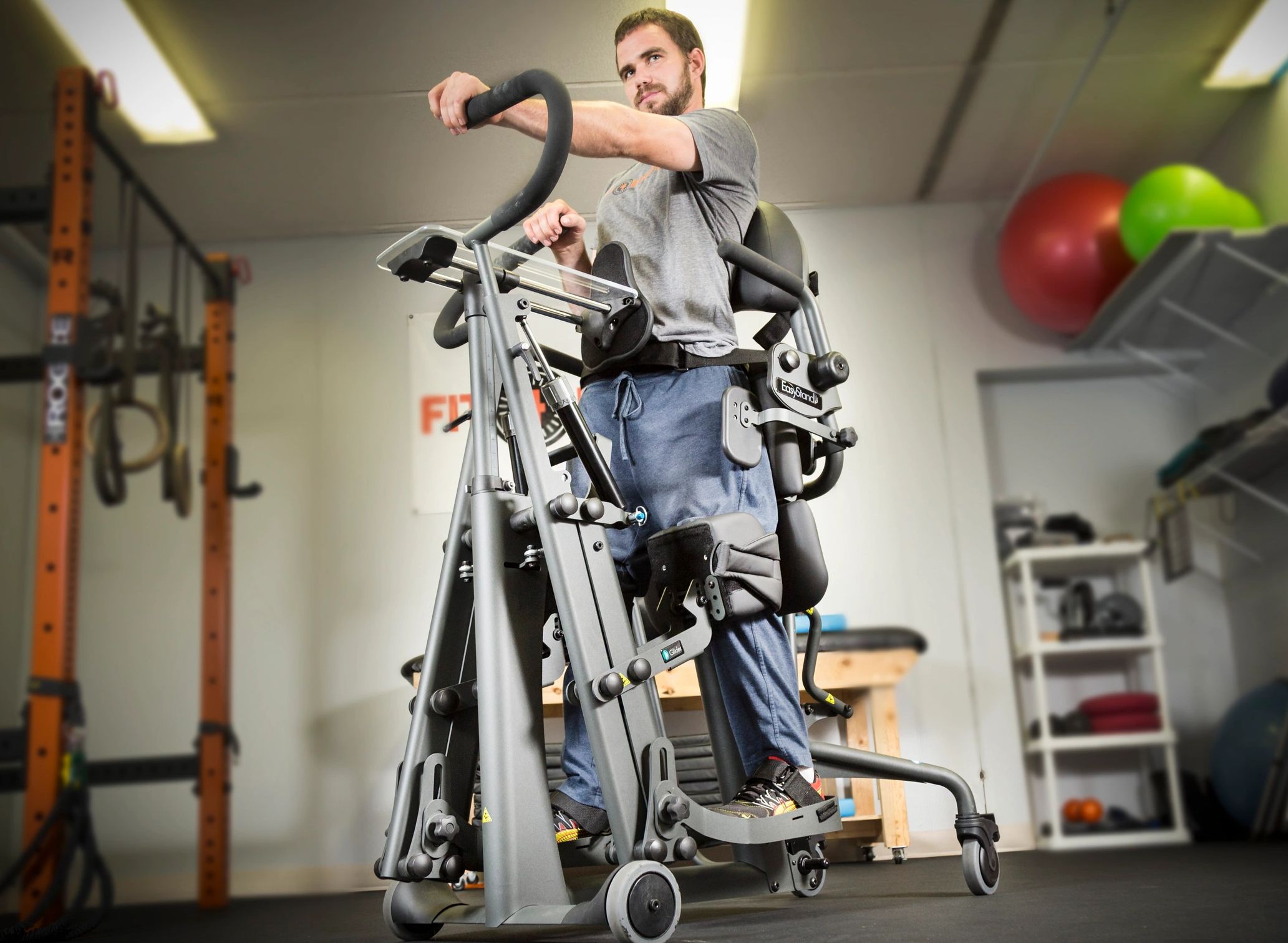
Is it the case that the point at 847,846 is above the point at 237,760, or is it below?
below

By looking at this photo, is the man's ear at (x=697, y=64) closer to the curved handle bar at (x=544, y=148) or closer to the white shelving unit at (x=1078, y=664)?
the curved handle bar at (x=544, y=148)

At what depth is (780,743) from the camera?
3.63 feet

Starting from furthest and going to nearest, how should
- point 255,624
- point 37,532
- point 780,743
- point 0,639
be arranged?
point 0,639
point 37,532
point 255,624
point 780,743

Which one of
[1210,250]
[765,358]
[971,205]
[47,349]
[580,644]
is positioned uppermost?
[1210,250]

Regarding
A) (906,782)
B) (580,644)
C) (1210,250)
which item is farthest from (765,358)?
(1210,250)

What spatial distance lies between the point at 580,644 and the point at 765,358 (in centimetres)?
44

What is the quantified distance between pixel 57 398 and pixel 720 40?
119 centimetres

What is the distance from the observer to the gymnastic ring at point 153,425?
5.81 ft

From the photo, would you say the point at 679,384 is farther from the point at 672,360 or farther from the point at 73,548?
the point at 73,548

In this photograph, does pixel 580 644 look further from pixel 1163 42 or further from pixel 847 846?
pixel 1163 42

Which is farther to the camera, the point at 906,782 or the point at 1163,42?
the point at 1163,42

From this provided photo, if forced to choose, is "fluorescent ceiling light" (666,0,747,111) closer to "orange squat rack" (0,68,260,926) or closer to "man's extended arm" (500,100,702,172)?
"man's extended arm" (500,100,702,172)

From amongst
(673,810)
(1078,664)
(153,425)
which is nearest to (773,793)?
(673,810)

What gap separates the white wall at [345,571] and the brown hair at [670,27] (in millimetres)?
271
